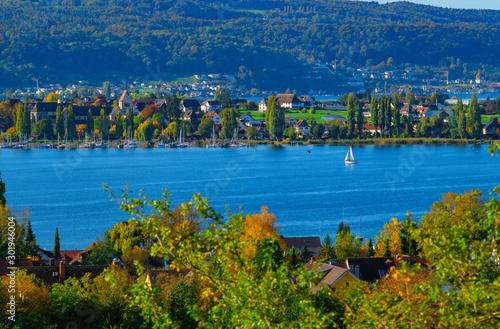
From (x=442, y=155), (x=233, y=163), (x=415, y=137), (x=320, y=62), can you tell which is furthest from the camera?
(x=320, y=62)

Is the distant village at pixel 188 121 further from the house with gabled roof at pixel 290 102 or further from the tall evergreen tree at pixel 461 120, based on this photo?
the tall evergreen tree at pixel 461 120

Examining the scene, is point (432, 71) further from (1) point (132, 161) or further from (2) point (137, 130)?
(1) point (132, 161)

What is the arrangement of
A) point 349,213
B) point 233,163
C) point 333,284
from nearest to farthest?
point 333,284 → point 349,213 → point 233,163

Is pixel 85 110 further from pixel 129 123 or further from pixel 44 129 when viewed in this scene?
pixel 129 123

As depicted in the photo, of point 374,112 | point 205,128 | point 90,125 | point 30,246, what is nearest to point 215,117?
point 205,128

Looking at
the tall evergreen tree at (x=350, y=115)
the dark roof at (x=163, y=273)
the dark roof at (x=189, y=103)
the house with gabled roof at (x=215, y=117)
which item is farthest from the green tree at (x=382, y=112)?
the dark roof at (x=163, y=273)

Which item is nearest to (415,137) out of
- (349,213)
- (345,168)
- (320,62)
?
(345,168)

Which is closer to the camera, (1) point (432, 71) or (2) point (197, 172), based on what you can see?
(2) point (197, 172)
